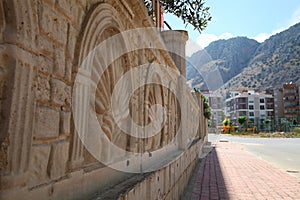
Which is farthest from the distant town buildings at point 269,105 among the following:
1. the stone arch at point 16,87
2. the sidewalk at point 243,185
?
the stone arch at point 16,87

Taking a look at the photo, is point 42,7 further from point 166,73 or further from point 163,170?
point 166,73

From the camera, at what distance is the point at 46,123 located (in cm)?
149

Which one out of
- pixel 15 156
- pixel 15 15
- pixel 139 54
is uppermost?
pixel 139 54

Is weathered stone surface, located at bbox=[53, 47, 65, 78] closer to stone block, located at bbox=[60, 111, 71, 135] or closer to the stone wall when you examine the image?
the stone wall

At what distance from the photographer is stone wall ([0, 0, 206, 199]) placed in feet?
4.02

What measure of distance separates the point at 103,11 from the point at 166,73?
3.23m

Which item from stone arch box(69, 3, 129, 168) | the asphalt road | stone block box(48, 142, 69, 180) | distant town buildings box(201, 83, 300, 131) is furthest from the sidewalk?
distant town buildings box(201, 83, 300, 131)

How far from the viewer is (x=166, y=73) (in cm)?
530

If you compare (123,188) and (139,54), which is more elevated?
(139,54)

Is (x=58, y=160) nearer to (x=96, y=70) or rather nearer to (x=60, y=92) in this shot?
(x=60, y=92)

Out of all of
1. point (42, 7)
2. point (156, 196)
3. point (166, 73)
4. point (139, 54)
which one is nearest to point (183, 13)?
point (166, 73)

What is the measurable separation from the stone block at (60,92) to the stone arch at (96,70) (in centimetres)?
16

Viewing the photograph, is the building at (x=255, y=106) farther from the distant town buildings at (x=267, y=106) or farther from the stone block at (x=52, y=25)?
the stone block at (x=52, y=25)

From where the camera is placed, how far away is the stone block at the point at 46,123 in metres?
1.41
